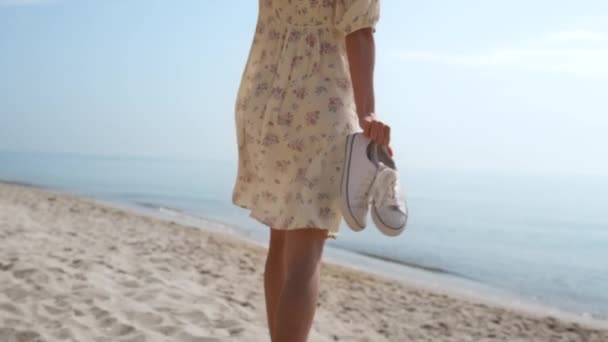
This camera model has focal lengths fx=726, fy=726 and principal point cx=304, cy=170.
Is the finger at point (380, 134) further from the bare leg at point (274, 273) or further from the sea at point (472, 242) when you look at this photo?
the sea at point (472, 242)

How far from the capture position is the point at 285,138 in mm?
2072

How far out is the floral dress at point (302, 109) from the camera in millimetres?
1997

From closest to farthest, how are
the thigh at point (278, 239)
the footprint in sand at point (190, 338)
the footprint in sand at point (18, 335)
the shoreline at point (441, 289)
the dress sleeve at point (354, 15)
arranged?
the dress sleeve at point (354, 15) → the thigh at point (278, 239) → the footprint in sand at point (18, 335) → the footprint in sand at point (190, 338) → the shoreline at point (441, 289)

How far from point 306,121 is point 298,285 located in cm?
46

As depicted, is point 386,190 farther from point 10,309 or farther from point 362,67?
point 10,309

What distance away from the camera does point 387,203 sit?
6.24 feet

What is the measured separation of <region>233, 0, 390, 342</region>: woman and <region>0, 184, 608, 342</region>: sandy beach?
1.56m

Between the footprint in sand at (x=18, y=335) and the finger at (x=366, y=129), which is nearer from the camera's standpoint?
the finger at (x=366, y=129)

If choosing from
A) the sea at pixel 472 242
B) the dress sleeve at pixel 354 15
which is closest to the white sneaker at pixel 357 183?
the dress sleeve at pixel 354 15

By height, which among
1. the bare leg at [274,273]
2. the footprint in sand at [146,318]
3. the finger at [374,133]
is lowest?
the footprint in sand at [146,318]

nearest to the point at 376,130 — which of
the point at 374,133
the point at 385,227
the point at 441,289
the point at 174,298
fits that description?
the point at 374,133

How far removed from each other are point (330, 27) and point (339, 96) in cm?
20

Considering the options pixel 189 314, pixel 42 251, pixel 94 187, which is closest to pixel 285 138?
pixel 189 314

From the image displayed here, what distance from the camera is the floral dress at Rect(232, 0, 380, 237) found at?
2.00 metres
